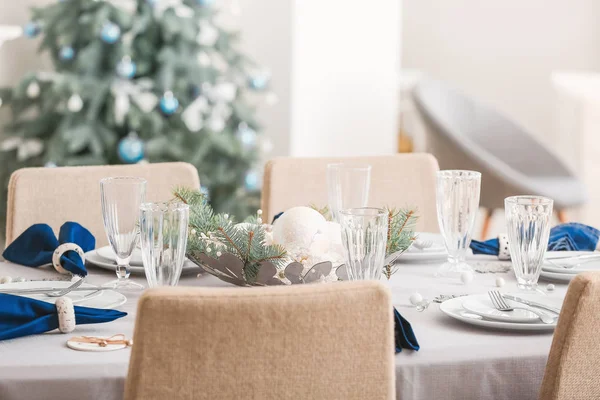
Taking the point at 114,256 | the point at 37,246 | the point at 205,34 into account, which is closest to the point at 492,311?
the point at 114,256

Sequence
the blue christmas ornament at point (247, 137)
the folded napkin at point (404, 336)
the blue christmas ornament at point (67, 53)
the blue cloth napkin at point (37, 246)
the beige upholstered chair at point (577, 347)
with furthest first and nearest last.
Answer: the blue christmas ornament at point (247, 137) < the blue christmas ornament at point (67, 53) < the blue cloth napkin at point (37, 246) < the folded napkin at point (404, 336) < the beige upholstered chair at point (577, 347)

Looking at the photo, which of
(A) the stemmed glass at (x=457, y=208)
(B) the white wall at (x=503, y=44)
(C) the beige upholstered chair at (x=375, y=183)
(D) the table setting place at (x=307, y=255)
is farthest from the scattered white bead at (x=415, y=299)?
(B) the white wall at (x=503, y=44)

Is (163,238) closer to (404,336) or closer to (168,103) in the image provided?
(404,336)

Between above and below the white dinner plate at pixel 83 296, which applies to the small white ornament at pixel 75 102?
above

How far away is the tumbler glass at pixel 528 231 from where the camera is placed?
4.63 feet

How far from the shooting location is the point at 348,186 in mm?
1726

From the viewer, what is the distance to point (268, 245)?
142 centimetres

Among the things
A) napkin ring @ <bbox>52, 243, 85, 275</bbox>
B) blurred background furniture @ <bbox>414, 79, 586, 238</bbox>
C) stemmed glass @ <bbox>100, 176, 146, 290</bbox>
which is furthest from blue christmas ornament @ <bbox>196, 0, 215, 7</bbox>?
stemmed glass @ <bbox>100, 176, 146, 290</bbox>

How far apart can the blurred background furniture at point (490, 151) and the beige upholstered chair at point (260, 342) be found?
2.88 meters

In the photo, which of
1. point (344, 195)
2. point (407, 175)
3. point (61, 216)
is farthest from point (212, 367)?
point (407, 175)

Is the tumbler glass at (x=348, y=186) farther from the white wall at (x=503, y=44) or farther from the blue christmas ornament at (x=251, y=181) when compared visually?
the white wall at (x=503, y=44)

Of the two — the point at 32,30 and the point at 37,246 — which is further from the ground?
the point at 32,30

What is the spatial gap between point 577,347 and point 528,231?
0.34 metres

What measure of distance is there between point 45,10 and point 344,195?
2266 millimetres
